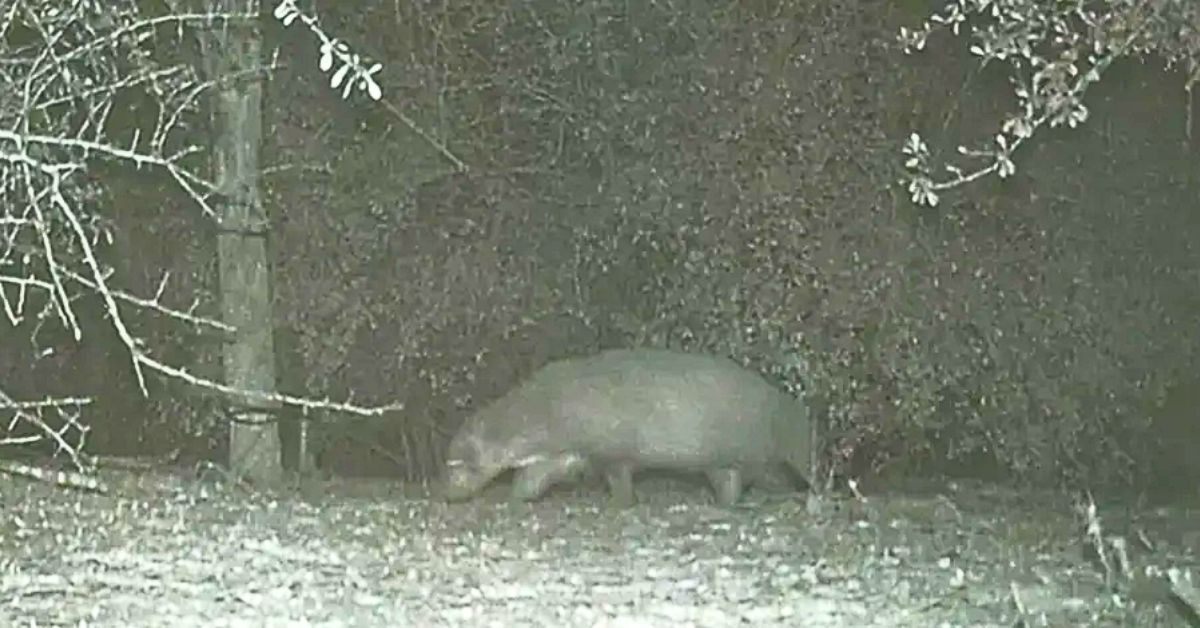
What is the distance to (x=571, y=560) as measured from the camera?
467cm

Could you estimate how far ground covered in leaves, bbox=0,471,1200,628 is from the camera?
4.12m

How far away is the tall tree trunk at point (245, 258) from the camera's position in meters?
5.93

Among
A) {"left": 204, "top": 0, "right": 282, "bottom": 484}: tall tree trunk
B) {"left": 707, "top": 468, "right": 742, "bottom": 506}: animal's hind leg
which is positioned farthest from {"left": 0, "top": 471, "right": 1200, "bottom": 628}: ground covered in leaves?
{"left": 204, "top": 0, "right": 282, "bottom": 484}: tall tree trunk

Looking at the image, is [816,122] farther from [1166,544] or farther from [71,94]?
[71,94]

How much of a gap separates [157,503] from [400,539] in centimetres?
90

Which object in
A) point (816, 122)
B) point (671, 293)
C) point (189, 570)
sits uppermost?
point (816, 122)

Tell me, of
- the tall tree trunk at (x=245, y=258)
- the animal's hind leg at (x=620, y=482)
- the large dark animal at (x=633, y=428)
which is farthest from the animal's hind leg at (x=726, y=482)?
the tall tree trunk at (x=245, y=258)

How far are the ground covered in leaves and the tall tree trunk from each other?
1.30 ft

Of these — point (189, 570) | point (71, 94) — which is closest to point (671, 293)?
point (189, 570)

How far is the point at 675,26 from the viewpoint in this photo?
5949 mm

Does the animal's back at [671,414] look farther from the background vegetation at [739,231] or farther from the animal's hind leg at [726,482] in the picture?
the background vegetation at [739,231]

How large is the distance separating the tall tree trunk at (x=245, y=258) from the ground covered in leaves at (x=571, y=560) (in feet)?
1.30

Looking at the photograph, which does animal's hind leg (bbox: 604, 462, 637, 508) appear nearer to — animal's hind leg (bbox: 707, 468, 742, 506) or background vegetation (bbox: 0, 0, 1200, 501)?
animal's hind leg (bbox: 707, 468, 742, 506)

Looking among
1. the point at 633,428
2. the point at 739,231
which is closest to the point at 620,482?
the point at 633,428
